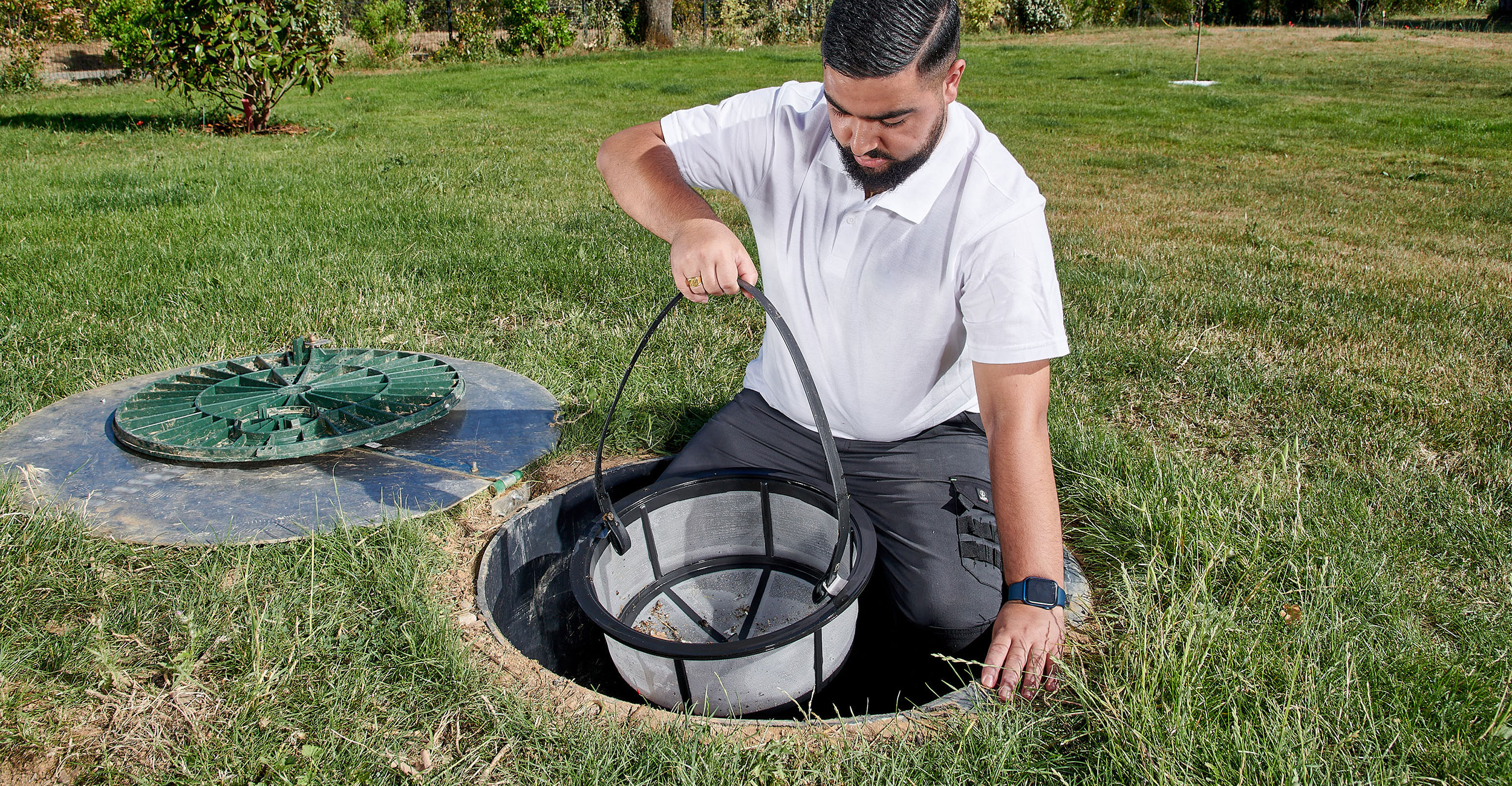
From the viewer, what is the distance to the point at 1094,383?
326 cm

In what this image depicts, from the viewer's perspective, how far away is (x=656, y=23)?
1834 centimetres

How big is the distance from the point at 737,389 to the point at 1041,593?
156 centimetres

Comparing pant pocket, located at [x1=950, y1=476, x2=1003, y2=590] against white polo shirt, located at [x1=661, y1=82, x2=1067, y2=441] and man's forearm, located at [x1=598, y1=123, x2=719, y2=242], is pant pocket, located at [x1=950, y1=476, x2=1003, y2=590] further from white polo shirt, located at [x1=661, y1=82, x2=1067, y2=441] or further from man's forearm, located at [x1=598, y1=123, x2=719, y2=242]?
man's forearm, located at [x1=598, y1=123, x2=719, y2=242]

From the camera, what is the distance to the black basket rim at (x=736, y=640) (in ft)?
5.36

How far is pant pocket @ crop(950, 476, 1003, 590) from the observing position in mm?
2031

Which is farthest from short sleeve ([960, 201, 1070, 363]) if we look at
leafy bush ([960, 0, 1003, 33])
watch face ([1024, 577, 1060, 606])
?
leafy bush ([960, 0, 1003, 33])

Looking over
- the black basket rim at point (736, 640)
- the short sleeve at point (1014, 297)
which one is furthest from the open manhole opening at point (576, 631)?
the short sleeve at point (1014, 297)

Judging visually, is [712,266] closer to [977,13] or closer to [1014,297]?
[1014,297]

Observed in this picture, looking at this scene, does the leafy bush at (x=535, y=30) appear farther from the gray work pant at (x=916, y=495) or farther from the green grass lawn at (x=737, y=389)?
the gray work pant at (x=916, y=495)

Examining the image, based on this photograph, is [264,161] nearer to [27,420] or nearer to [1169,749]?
[27,420]

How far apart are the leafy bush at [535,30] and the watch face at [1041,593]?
Result: 16.8 metres

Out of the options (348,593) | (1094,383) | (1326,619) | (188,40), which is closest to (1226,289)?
(1094,383)

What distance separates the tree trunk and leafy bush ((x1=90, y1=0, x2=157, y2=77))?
860cm

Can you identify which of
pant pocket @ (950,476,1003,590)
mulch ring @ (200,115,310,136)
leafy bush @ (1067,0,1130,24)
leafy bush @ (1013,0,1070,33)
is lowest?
pant pocket @ (950,476,1003,590)
